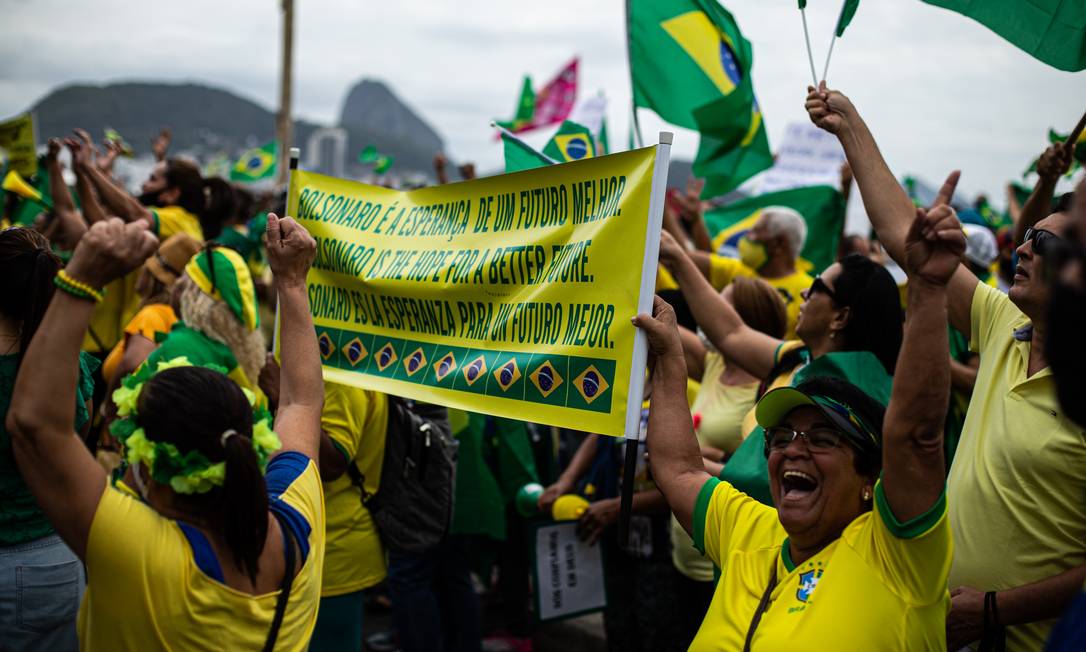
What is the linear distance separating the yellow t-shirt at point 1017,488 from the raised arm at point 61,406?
224 centimetres

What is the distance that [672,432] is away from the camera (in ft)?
8.90

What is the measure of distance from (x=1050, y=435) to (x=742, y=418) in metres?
1.75

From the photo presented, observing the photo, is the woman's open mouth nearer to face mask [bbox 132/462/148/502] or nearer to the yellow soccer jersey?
face mask [bbox 132/462/148/502]

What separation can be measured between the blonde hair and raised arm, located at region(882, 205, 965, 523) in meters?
3.05

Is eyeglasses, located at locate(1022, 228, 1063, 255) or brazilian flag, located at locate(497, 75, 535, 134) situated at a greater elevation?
eyeglasses, located at locate(1022, 228, 1063, 255)

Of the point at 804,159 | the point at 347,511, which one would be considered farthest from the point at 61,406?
the point at 804,159

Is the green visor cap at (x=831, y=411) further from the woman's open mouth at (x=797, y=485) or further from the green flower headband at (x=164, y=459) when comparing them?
the green flower headband at (x=164, y=459)

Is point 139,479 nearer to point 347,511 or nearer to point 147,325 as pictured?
point 347,511

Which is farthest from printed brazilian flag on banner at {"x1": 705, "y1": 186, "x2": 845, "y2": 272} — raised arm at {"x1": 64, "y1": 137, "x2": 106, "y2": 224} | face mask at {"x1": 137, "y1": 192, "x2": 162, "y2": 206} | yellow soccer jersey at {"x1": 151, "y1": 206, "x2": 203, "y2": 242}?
raised arm at {"x1": 64, "y1": 137, "x2": 106, "y2": 224}

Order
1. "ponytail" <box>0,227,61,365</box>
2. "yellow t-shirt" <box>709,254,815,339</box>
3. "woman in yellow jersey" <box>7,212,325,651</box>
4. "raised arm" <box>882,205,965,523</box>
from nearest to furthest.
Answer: "raised arm" <box>882,205,965,523</box>, "woman in yellow jersey" <box>7,212,325,651</box>, "ponytail" <box>0,227,61,365</box>, "yellow t-shirt" <box>709,254,815,339</box>

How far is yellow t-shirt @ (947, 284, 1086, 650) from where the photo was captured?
2.48 metres

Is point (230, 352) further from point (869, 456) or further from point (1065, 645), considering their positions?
point (1065, 645)

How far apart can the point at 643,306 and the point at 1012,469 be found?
1078 mm

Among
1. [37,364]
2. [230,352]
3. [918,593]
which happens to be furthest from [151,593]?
[230,352]
